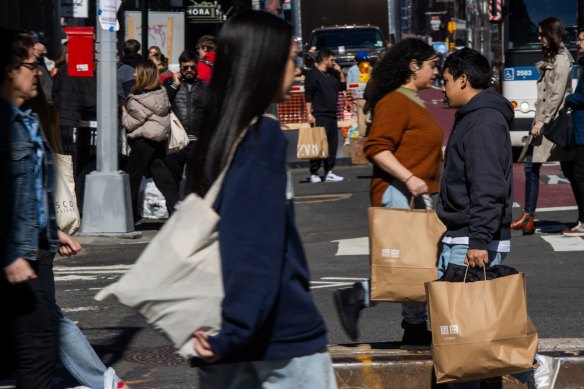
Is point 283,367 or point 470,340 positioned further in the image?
point 470,340

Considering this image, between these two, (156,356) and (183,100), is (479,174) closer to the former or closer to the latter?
(156,356)

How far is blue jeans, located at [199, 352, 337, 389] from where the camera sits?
325cm

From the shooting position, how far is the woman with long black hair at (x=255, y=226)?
309 cm

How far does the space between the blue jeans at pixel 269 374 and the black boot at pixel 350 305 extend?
2.66m

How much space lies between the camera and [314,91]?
726 inches

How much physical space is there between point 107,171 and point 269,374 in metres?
9.74

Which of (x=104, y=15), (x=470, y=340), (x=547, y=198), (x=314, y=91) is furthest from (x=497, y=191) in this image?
(x=314, y=91)

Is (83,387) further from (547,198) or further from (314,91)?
(314,91)

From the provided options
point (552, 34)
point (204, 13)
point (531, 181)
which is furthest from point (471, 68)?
point (204, 13)

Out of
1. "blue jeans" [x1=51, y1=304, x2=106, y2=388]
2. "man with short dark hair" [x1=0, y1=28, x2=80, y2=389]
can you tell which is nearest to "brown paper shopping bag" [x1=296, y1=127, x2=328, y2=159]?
"blue jeans" [x1=51, y1=304, x2=106, y2=388]

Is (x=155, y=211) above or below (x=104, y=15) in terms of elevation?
below

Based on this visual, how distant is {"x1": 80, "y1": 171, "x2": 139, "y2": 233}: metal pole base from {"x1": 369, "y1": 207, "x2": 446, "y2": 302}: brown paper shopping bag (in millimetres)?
6854

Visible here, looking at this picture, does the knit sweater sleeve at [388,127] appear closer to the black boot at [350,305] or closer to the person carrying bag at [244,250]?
the black boot at [350,305]

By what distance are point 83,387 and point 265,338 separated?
2.78m
